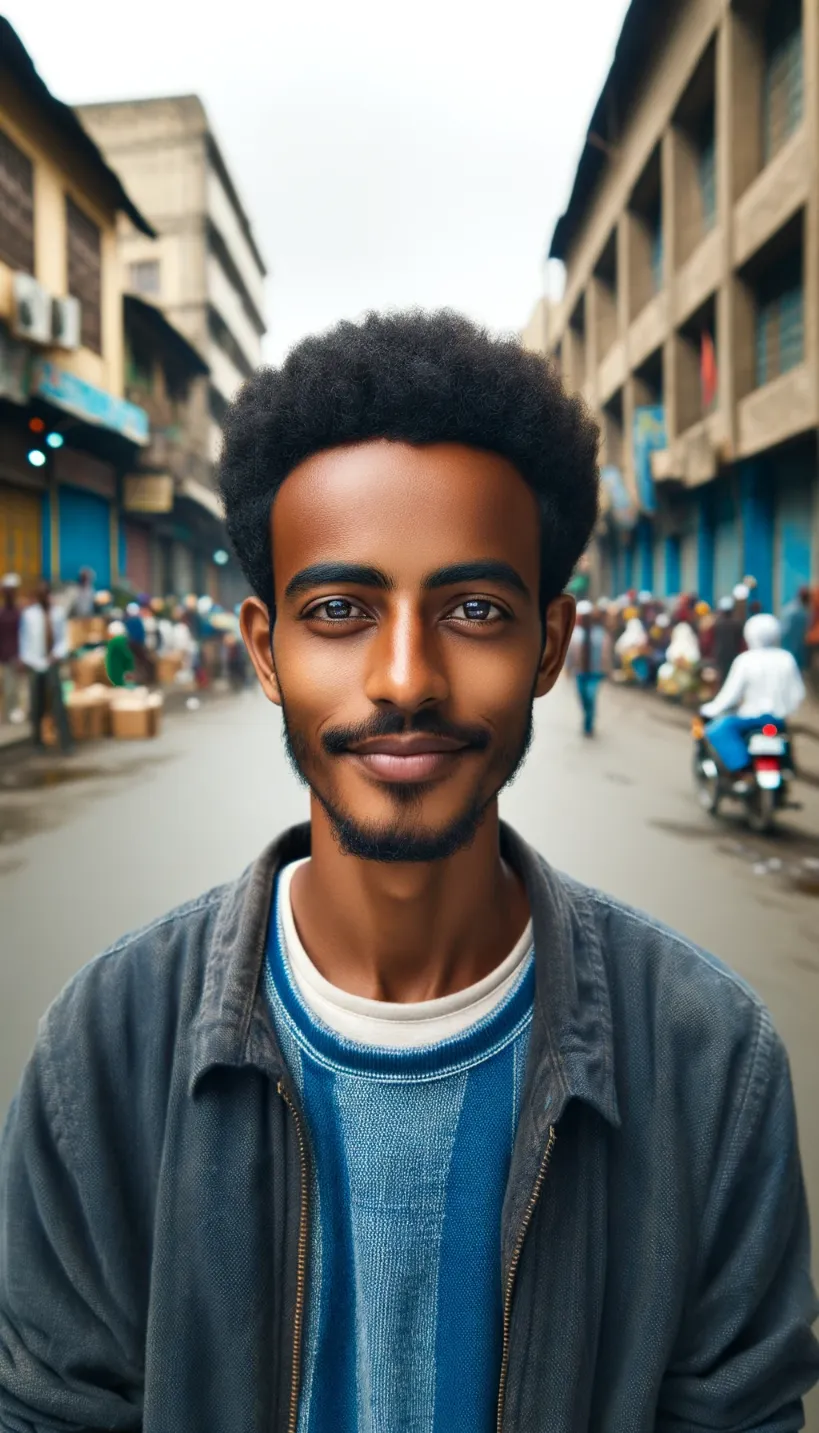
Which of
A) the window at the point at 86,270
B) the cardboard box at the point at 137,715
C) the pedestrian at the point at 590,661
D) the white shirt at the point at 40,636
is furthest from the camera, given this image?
the pedestrian at the point at 590,661

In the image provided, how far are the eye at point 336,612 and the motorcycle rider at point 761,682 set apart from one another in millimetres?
2060

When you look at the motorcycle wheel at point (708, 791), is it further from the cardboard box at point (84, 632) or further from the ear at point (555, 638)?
the ear at point (555, 638)

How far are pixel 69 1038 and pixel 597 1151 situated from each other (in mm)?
548

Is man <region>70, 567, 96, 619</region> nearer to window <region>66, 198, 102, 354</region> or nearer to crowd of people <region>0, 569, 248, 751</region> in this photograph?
crowd of people <region>0, 569, 248, 751</region>

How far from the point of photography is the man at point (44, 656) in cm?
203

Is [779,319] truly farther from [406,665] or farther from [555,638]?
[406,665]

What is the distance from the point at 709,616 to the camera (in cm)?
341

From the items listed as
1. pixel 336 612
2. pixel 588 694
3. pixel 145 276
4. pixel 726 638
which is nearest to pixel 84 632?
pixel 145 276

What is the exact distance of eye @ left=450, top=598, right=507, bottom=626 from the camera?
893mm

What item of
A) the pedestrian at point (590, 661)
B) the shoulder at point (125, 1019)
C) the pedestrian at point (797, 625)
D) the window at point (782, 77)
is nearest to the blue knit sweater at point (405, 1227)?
the shoulder at point (125, 1019)

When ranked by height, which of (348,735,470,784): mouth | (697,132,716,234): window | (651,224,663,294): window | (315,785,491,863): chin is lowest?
(315,785,491,863): chin

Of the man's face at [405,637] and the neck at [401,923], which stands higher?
the man's face at [405,637]

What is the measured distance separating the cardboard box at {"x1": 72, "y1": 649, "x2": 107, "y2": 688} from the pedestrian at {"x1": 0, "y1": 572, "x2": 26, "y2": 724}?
0.13 meters

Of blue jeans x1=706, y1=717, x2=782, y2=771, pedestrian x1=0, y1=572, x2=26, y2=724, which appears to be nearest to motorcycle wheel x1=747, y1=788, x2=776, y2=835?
blue jeans x1=706, y1=717, x2=782, y2=771
